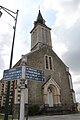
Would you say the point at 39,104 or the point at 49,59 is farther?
the point at 49,59

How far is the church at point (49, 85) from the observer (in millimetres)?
21859

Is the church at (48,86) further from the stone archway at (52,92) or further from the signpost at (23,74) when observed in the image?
the signpost at (23,74)

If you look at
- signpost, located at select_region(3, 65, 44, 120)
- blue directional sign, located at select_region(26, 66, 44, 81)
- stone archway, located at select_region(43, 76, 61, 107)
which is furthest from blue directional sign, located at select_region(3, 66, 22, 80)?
stone archway, located at select_region(43, 76, 61, 107)

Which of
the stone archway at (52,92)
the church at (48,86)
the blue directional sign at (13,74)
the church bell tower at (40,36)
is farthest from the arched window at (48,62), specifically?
the blue directional sign at (13,74)

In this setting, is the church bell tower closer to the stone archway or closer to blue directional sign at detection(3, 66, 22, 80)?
the stone archway

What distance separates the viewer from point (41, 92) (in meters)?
22.8

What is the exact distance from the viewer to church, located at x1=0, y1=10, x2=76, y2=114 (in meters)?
21.4

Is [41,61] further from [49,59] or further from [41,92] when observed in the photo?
[41,92]

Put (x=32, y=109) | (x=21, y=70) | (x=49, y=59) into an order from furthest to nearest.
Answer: (x=49, y=59), (x=32, y=109), (x=21, y=70)

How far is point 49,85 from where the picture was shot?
77.9 feet

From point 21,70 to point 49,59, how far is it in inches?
860

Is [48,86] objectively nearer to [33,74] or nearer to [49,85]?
[49,85]

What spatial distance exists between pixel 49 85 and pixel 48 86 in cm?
31

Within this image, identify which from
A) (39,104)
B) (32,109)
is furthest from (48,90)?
(32,109)
